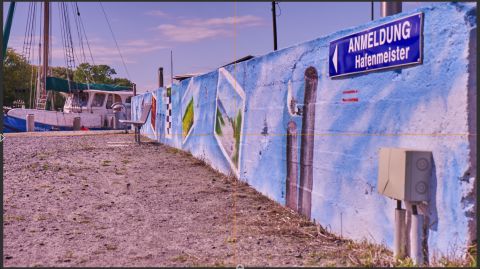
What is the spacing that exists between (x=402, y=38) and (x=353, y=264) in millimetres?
1874

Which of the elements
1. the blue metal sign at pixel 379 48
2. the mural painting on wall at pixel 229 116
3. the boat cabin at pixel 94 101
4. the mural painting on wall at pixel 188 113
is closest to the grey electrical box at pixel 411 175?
the blue metal sign at pixel 379 48

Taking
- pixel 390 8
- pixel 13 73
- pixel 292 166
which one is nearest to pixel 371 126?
pixel 390 8

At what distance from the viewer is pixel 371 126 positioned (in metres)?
3.47

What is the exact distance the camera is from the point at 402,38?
3119 millimetres

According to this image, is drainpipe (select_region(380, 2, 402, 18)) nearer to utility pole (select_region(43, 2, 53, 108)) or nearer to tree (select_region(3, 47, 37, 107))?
utility pole (select_region(43, 2, 53, 108))

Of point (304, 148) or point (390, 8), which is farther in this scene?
point (304, 148)

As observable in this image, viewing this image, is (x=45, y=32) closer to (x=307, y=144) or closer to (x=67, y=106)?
(x=67, y=106)

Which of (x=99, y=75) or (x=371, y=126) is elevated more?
(x=99, y=75)

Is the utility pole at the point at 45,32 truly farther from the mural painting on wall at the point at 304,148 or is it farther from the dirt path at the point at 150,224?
the mural painting on wall at the point at 304,148

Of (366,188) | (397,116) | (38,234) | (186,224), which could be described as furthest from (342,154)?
(38,234)

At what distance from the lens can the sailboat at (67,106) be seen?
75.5 feet

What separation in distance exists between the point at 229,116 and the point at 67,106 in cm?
2278

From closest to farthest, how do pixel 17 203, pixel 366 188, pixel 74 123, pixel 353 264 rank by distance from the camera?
pixel 353 264
pixel 366 188
pixel 17 203
pixel 74 123

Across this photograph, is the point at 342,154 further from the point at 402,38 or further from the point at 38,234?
the point at 38,234
